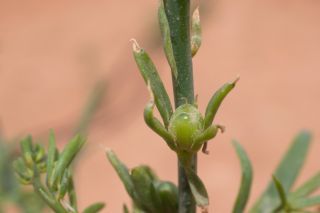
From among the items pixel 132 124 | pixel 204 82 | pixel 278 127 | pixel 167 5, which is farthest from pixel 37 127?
pixel 167 5

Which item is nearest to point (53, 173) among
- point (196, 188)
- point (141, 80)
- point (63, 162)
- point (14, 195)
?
point (63, 162)

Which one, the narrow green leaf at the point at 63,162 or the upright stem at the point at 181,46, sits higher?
the upright stem at the point at 181,46

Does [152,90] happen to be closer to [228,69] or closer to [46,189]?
[46,189]

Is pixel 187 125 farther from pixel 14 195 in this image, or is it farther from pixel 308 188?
pixel 14 195

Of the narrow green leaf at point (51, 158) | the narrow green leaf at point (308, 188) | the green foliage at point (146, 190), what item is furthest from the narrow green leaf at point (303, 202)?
the narrow green leaf at point (51, 158)

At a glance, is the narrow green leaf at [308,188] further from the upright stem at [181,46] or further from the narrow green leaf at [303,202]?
the upright stem at [181,46]

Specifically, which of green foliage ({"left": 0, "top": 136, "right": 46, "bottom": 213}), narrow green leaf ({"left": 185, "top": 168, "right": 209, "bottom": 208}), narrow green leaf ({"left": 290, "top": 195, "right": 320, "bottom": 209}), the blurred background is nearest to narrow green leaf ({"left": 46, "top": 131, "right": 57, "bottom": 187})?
narrow green leaf ({"left": 185, "top": 168, "right": 209, "bottom": 208})

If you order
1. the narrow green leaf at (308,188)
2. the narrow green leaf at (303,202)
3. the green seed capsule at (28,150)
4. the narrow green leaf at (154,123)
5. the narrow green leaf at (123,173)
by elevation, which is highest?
the green seed capsule at (28,150)

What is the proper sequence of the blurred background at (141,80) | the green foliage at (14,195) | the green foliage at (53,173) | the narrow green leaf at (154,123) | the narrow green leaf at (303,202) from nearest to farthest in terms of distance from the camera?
the narrow green leaf at (154,123), the green foliage at (53,173), the narrow green leaf at (303,202), the green foliage at (14,195), the blurred background at (141,80)
